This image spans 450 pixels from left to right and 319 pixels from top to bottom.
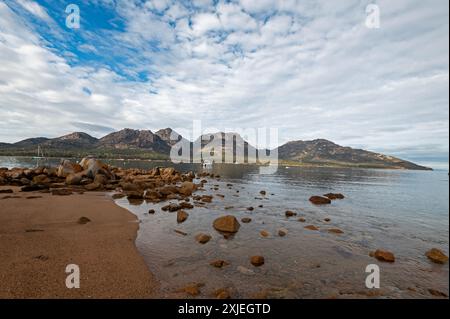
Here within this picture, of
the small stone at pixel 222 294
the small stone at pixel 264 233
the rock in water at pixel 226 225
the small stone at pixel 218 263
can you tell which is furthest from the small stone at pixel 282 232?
the small stone at pixel 222 294

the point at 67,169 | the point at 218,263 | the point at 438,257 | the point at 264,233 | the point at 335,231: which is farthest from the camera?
the point at 67,169

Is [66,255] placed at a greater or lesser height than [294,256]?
greater

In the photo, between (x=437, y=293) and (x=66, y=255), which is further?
(x=66, y=255)

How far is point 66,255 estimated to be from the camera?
32.3 ft

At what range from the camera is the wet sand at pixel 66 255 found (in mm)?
7426

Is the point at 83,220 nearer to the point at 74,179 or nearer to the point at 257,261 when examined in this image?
the point at 257,261

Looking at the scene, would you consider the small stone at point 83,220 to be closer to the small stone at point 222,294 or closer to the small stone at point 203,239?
the small stone at point 203,239

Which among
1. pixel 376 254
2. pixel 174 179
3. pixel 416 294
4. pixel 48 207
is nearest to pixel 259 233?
pixel 376 254

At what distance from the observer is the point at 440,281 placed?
1027 cm

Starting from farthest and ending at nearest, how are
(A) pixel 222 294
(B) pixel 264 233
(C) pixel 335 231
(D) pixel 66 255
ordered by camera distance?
1. (C) pixel 335 231
2. (B) pixel 264 233
3. (D) pixel 66 255
4. (A) pixel 222 294

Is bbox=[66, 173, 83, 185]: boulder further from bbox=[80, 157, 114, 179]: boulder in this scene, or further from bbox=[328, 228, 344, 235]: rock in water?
bbox=[328, 228, 344, 235]: rock in water

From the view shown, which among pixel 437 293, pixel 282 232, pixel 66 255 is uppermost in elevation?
pixel 66 255

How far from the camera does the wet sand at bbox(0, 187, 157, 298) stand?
7426 mm

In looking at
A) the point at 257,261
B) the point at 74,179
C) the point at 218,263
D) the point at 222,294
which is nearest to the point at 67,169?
the point at 74,179
